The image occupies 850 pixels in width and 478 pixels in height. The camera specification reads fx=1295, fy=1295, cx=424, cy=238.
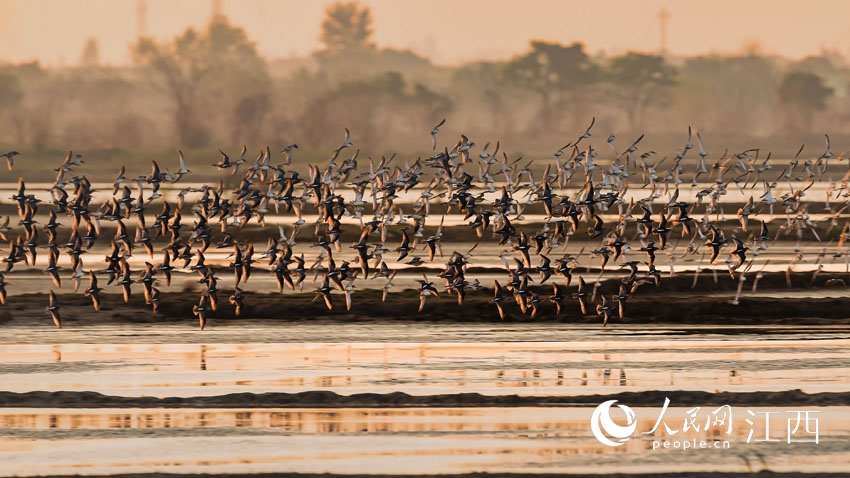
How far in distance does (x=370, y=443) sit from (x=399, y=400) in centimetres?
217

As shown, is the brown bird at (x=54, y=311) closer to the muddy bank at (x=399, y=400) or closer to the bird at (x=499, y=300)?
the muddy bank at (x=399, y=400)

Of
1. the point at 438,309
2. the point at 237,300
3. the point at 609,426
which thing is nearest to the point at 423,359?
the point at 438,309

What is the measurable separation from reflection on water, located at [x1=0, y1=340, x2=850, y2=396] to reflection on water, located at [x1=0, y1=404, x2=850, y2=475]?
123 centimetres

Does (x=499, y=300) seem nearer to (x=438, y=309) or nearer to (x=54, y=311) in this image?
(x=438, y=309)

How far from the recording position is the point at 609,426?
52.0 ft

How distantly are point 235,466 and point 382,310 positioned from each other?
1046 cm

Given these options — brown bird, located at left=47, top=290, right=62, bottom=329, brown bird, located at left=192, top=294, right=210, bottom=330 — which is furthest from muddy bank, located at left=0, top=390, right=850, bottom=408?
brown bird, located at left=47, top=290, right=62, bottom=329

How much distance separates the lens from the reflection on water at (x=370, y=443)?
1432 cm

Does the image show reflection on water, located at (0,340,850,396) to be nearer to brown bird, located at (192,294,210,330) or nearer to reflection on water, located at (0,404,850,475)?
reflection on water, located at (0,404,850,475)

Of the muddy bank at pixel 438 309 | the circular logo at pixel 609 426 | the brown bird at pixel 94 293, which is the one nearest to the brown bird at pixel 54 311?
the muddy bank at pixel 438 309

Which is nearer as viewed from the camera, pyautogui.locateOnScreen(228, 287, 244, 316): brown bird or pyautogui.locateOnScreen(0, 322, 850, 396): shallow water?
pyautogui.locateOnScreen(0, 322, 850, 396): shallow water

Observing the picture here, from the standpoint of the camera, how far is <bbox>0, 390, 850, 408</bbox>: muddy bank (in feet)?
55.8

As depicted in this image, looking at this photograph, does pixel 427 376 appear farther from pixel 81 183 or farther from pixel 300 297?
pixel 81 183

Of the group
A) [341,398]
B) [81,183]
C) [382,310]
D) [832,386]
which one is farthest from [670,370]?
[81,183]
